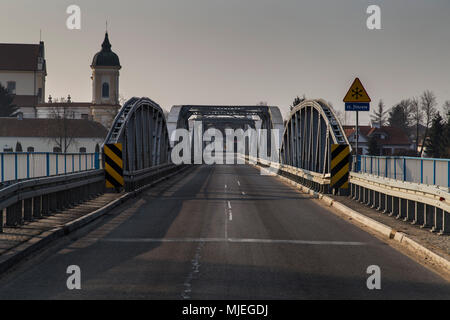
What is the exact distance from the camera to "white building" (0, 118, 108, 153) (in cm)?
8912

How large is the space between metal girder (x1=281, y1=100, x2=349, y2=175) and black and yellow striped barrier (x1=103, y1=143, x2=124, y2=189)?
798 centimetres

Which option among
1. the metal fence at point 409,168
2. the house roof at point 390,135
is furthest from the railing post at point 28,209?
the house roof at point 390,135

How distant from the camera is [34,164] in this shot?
60.3 ft

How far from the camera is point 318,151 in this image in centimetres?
2630

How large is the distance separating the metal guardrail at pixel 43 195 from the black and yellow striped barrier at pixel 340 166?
846 centimetres

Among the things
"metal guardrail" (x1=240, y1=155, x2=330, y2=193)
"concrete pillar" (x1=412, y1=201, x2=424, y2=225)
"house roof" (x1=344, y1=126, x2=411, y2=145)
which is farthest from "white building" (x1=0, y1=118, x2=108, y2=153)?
"concrete pillar" (x1=412, y1=201, x2=424, y2=225)

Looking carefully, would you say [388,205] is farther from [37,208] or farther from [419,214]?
[37,208]

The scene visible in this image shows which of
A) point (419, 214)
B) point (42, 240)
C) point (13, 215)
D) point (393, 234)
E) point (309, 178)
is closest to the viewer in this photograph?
point (42, 240)

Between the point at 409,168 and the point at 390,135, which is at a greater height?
the point at 390,135

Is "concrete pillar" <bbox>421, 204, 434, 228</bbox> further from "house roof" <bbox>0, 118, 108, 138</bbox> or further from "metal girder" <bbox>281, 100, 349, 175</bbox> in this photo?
"house roof" <bbox>0, 118, 108, 138</bbox>

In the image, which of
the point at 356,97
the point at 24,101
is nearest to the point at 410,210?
the point at 356,97

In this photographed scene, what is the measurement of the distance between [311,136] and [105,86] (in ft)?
298
